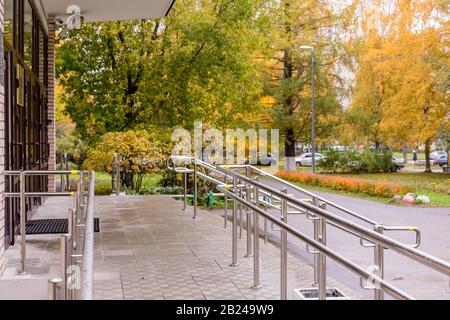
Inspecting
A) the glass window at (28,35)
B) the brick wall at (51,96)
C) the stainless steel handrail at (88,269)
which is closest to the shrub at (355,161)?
the brick wall at (51,96)

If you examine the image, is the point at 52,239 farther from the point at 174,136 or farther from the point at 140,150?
the point at 174,136

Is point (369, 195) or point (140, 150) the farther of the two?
point (369, 195)

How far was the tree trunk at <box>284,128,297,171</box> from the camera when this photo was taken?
31.2 meters

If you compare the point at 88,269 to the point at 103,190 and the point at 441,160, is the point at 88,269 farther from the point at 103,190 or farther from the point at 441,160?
the point at 441,160

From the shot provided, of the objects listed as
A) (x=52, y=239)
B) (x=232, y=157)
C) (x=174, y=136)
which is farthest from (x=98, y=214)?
(x=232, y=157)

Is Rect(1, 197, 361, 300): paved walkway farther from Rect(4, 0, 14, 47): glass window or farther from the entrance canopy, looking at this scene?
the entrance canopy

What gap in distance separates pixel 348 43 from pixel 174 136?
15.0 metres

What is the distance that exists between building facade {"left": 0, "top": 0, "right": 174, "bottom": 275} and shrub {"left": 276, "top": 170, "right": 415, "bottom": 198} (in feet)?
32.0

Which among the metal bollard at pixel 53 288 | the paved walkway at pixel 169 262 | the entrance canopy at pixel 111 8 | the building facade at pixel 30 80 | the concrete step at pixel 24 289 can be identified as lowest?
the paved walkway at pixel 169 262

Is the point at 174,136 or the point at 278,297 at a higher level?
the point at 174,136

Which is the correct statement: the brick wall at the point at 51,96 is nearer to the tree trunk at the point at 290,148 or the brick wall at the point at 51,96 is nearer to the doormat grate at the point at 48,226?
the doormat grate at the point at 48,226

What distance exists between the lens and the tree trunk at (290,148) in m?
31.2

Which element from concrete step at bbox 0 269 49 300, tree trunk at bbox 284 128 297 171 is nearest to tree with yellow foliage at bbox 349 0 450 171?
tree trunk at bbox 284 128 297 171

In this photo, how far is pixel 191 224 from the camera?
974 cm
